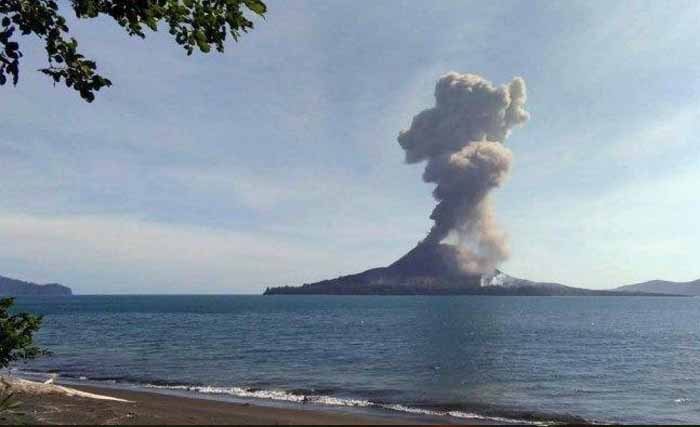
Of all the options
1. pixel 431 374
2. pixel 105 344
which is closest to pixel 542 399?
pixel 431 374

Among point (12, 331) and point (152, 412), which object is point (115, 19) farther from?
point (152, 412)

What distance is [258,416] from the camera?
2209 centimetres

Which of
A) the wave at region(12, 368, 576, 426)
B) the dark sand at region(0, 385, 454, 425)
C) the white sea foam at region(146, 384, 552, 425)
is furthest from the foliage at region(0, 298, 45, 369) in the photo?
the white sea foam at region(146, 384, 552, 425)

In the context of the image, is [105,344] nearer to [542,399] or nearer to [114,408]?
[114,408]

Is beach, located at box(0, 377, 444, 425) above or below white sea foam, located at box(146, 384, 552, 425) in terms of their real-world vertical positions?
above

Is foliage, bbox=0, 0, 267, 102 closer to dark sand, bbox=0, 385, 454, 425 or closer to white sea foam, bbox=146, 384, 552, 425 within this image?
dark sand, bbox=0, 385, 454, 425

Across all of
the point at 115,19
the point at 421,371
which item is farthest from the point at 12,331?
the point at 421,371

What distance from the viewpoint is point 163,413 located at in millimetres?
21578

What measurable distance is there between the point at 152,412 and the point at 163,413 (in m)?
0.44

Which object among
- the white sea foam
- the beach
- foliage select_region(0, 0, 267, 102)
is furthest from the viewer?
the white sea foam

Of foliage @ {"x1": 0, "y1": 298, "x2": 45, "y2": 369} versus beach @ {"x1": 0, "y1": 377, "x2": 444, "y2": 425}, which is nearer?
foliage @ {"x1": 0, "y1": 298, "x2": 45, "y2": 369}

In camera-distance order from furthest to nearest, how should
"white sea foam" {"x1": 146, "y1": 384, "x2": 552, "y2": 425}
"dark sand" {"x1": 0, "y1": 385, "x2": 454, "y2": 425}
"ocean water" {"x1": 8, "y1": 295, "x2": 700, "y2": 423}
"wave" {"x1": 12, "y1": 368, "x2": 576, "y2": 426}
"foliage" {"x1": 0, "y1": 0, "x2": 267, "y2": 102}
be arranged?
"ocean water" {"x1": 8, "y1": 295, "x2": 700, "y2": 423}
"white sea foam" {"x1": 146, "y1": 384, "x2": 552, "y2": 425}
"wave" {"x1": 12, "y1": 368, "x2": 576, "y2": 426}
"dark sand" {"x1": 0, "y1": 385, "x2": 454, "y2": 425}
"foliage" {"x1": 0, "y1": 0, "x2": 267, "y2": 102}

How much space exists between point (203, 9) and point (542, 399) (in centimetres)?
2943

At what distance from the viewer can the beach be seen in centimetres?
1873
